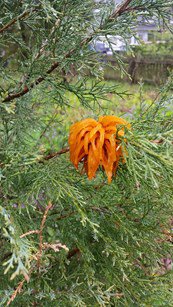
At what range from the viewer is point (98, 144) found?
880 millimetres

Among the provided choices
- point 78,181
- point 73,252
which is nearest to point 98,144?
point 78,181

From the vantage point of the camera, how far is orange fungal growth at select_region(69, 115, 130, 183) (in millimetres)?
882

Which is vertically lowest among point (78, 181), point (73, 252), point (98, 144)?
point (73, 252)

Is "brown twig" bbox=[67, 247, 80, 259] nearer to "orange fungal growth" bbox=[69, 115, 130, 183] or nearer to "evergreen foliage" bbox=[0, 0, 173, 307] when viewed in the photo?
"evergreen foliage" bbox=[0, 0, 173, 307]

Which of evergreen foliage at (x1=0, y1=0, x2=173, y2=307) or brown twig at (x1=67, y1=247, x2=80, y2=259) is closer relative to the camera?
evergreen foliage at (x1=0, y1=0, x2=173, y2=307)

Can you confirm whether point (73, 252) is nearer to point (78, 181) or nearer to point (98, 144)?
point (78, 181)

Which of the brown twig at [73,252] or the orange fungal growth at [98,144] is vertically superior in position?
the orange fungal growth at [98,144]

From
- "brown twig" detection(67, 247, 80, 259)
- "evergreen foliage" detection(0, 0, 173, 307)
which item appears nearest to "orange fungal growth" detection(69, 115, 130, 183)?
"evergreen foliage" detection(0, 0, 173, 307)

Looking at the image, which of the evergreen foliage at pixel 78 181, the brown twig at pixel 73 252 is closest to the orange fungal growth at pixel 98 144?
the evergreen foliage at pixel 78 181

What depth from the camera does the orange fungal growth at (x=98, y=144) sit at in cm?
88

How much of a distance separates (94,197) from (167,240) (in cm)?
33

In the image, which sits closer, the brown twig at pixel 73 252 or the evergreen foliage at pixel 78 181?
the evergreen foliage at pixel 78 181

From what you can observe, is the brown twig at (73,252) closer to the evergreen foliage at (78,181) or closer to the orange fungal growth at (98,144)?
the evergreen foliage at (78,181)

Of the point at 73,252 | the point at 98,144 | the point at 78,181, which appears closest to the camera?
the point at 98,144
